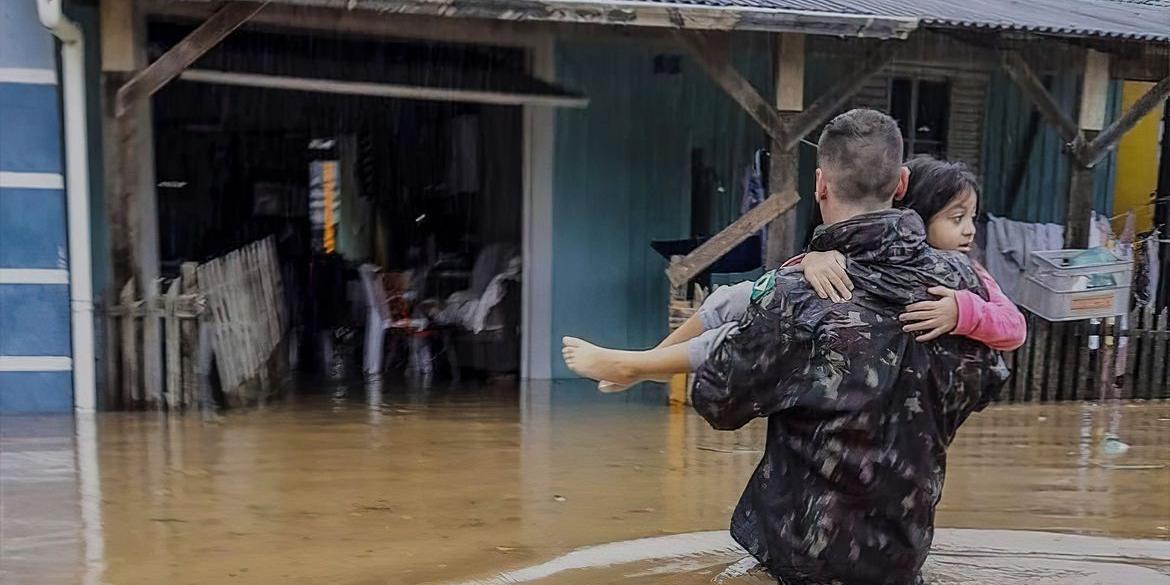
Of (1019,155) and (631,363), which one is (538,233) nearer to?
(1019,155)

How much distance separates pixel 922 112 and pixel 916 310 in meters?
8.46

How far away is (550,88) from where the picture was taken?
7672 mm

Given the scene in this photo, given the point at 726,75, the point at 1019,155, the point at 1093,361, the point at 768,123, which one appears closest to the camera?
the point at 726,75

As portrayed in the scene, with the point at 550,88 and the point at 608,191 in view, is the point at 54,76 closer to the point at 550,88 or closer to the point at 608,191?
the point at 550,88

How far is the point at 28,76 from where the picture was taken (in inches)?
241

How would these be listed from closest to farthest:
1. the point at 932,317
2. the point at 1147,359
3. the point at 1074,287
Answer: the point at 932,317, the point at 1074,287, the point at 1147,359

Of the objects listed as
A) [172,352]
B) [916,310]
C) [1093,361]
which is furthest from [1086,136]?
[172,352]

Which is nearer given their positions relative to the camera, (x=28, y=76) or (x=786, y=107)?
(x=28, y=76)

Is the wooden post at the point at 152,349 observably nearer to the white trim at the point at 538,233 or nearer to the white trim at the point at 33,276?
the white trim at the point at 33,276

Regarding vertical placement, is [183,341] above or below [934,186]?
below

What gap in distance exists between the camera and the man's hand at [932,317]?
2006 mm

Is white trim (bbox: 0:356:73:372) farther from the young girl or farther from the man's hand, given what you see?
the man's hand

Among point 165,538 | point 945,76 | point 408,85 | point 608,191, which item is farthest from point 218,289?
point 945,76

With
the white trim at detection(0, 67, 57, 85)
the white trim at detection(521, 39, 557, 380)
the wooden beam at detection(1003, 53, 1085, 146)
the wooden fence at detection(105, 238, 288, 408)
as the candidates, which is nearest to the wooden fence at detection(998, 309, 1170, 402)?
the wooden beam at detection(1003, 53, 1085, 146)
